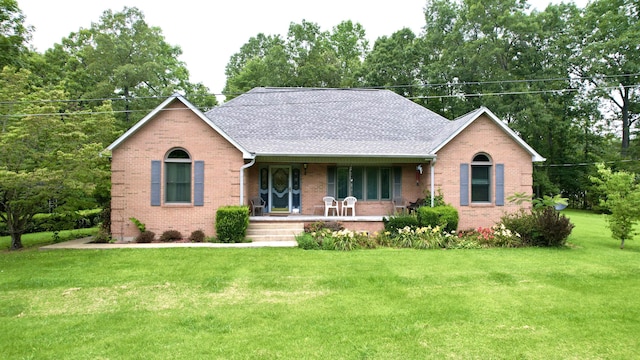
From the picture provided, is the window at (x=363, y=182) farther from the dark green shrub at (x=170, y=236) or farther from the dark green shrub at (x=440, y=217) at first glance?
the dark green shrub at (x=170, y=236)

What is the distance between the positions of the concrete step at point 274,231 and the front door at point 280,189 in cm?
207

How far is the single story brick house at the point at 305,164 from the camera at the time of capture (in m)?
12.7

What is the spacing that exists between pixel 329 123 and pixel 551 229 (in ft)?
33.3

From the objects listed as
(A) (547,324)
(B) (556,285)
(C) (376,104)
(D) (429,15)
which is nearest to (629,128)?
(D) (429,15)

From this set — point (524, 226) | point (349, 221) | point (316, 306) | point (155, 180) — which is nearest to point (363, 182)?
point (349, 221)

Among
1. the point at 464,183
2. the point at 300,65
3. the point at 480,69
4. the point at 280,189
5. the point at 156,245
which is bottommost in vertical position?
the point at 156,245

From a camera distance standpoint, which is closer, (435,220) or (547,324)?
(547,324)

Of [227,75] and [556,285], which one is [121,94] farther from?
[556,285]

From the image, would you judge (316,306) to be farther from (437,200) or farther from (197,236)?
(437,200)

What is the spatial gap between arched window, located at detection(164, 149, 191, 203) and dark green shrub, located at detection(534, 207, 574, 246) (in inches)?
477

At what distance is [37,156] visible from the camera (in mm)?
10766

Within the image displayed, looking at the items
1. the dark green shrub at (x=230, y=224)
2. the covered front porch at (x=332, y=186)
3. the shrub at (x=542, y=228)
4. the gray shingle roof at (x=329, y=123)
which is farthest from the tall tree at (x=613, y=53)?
the dark green shrub at (x=230, y=224)

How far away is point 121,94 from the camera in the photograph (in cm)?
2909

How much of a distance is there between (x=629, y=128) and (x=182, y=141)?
43017 mm
